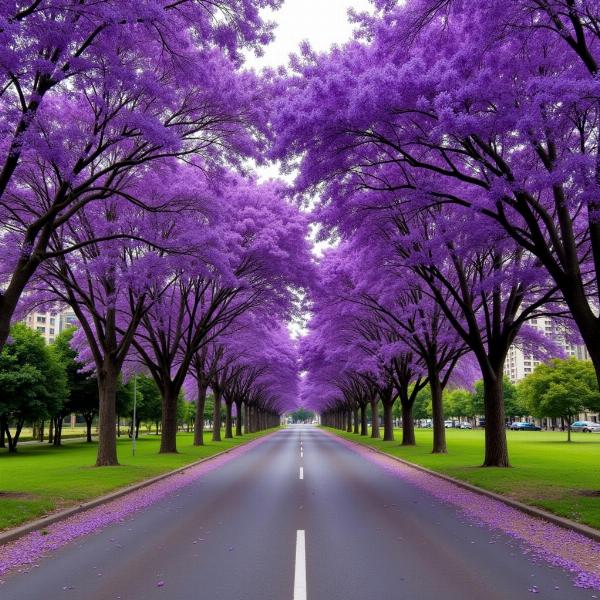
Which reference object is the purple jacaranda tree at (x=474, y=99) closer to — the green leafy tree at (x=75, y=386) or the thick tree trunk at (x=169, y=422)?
the thick tree trunk at (x=169, y=422)

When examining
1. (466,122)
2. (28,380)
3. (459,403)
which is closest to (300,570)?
(466,122)

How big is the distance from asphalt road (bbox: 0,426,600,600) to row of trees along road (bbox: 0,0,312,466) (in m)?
5.92

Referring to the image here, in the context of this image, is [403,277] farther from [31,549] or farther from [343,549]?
[31,549]

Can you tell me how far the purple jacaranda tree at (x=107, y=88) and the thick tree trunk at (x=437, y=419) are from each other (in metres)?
17.2

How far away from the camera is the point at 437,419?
2717 cm

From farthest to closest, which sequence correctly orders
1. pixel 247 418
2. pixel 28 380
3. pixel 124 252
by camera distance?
pixel 247 418, pixel 28 380, pixel 124 252

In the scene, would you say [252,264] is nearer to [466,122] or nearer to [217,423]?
[466,122]

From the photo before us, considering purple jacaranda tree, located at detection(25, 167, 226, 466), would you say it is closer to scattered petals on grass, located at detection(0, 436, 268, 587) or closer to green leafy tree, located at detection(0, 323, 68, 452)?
scattered petals on grass, located at detection(0, 436, 268, 587)

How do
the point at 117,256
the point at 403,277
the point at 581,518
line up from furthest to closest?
the point at 403,277, the point at 117,256, the point at 581,518

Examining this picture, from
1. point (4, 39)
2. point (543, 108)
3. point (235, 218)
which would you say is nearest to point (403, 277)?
point (235, 218)

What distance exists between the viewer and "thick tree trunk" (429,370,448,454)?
1049 inches

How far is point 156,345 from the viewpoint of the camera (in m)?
26.6

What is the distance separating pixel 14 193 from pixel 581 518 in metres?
15.7

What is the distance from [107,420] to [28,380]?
50.9 ft
